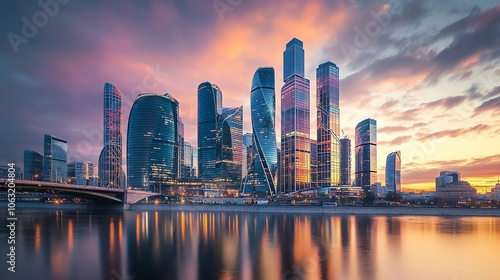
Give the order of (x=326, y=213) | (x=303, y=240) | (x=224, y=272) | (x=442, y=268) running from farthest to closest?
(x=326, y=213)
(x=303, y=240)
(x=442, y=268)
(x=224, y=272)

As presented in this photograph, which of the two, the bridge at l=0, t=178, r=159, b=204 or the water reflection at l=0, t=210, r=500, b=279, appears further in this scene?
the bridge at l=0, t=178, r=159, b=204

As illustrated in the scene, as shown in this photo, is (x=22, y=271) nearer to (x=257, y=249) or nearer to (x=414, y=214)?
(x=257, y=249)

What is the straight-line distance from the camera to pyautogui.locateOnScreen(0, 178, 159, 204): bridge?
3039 inches

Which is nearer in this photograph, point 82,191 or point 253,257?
point 253,257

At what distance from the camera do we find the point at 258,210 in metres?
108

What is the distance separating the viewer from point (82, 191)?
305 ft

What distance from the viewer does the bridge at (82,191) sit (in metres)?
77.2

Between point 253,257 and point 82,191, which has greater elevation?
point 82,191

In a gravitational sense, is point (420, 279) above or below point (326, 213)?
above

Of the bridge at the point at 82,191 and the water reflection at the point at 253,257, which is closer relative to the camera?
the water reflection at the point at 253,257

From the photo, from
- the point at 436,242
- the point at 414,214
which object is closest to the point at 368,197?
the point at 414,214

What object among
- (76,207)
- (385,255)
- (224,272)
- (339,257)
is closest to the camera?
(224,272)

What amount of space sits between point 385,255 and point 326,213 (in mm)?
70579

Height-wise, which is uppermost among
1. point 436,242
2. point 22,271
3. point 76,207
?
point 22,271
